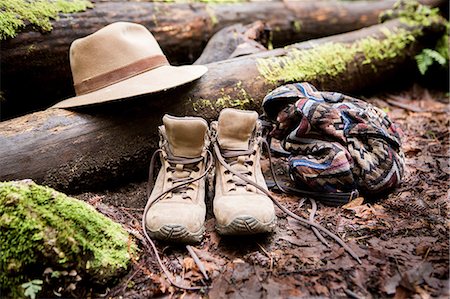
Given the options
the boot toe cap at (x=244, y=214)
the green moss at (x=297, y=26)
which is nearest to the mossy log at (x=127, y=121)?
the boot toe cap at (x=244, y=214)

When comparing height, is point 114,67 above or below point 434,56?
above

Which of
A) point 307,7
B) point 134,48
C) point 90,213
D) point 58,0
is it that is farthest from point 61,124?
point 307,7

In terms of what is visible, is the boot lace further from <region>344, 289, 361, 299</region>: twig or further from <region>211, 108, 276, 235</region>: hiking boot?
<region>344, 289, 361, 299</region>: twig

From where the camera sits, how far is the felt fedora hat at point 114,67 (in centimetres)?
280

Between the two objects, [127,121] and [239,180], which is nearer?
[239,180]

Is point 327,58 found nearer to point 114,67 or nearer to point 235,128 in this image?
→ point 235,128

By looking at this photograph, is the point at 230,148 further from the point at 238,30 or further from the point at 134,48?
the point at 238,30

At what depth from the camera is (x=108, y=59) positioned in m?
2.87

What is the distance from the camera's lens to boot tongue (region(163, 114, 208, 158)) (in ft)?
7.93

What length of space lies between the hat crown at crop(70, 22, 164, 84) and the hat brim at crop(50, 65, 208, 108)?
14 centimetres

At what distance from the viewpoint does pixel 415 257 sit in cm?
199

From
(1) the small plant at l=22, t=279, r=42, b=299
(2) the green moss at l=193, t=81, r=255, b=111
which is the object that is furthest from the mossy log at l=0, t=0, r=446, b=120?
(1) the small plant at l=22, t=279, r=42, b=299

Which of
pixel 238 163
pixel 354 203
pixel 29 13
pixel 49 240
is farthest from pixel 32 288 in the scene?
pixel 29 13

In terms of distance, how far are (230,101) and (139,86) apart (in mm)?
837
